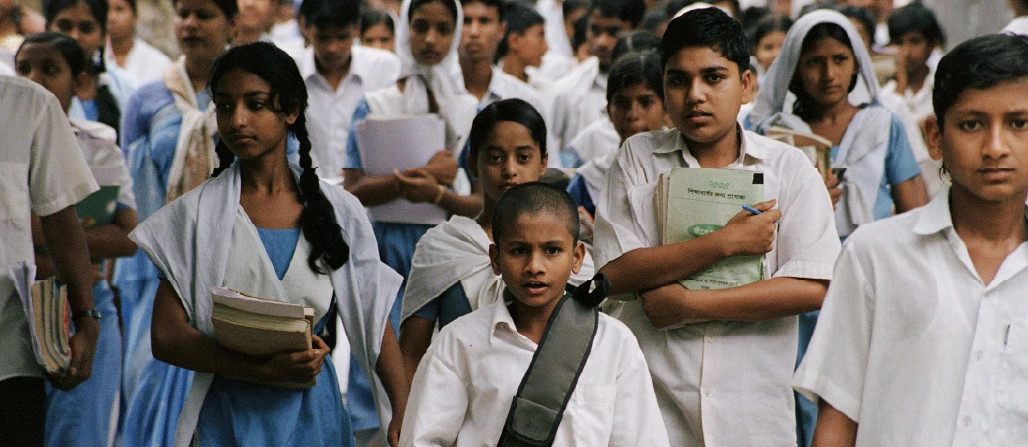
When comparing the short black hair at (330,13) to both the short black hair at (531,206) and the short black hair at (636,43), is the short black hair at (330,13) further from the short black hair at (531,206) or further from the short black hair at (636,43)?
the short black hair at (531,206)

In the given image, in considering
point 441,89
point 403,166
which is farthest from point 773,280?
point 441,89

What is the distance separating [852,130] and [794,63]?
14.8 inches

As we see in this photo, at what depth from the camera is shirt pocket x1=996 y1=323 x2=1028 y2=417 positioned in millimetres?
2727

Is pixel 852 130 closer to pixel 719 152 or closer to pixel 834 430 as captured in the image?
pixel 719 152

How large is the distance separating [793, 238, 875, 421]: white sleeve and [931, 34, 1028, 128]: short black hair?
375 millimetres

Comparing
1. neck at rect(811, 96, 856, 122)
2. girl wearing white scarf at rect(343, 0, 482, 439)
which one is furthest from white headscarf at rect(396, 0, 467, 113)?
→ neck at rect(811, 96, 856, 122)

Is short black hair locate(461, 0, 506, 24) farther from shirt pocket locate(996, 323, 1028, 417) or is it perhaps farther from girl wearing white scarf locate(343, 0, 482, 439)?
shirt pocket locate(996, 323, 1028, 417)

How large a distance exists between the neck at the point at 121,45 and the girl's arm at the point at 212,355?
18.8ft

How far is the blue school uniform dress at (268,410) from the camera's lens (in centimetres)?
381

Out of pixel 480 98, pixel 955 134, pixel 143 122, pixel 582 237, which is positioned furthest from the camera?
pixel 480 98

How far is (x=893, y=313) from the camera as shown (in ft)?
9.36

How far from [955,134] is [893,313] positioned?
1.34ft

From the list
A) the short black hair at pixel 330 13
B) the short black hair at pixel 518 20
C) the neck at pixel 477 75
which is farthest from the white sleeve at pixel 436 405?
the short black hair at pixel 518 20

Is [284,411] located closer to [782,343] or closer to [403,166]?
[782,343]
